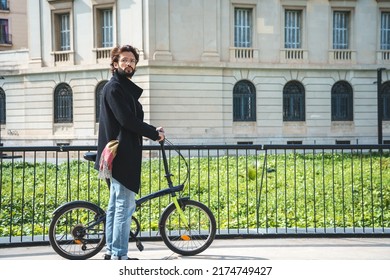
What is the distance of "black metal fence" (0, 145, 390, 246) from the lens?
29.8 ft

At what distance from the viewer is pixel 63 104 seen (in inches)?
1428

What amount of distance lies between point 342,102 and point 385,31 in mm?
5234

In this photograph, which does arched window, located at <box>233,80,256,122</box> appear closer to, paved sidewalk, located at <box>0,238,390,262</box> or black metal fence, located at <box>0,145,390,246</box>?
black metal fence, located at <box>0,145,390,246</box>

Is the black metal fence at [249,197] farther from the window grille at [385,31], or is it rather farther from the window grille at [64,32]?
the window grille at [385,31]

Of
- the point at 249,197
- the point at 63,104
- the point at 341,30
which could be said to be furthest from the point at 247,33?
the point at 249,197

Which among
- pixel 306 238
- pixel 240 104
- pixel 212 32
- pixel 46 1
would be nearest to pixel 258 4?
pixel 212 32

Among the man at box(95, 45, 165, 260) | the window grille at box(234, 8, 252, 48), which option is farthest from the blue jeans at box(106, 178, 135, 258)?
the window grille at box(234, 8, 252, 48)

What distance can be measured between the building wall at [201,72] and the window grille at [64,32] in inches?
29.4

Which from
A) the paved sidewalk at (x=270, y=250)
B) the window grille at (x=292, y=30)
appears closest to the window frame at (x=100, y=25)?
the window grille at (x=292, y=30)

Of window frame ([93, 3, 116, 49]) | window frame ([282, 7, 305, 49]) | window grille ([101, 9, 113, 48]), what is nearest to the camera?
window frame ([93, 3, 116, 49])

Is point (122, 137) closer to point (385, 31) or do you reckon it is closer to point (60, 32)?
point (60, 32)

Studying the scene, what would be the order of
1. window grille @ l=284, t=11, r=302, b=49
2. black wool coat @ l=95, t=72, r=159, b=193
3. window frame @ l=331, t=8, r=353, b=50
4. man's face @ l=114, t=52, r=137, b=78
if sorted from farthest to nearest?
window frame @ l=331, t=8, r=353, b=50 < window grille @ l=284, t=11, r=302, b=49 < man's face @ l=114, t=52, r=137, b=78 < black wool coat @ l=95, t=72, r=159, b=193

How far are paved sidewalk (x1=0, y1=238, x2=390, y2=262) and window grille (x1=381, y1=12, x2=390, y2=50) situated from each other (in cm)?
3043
